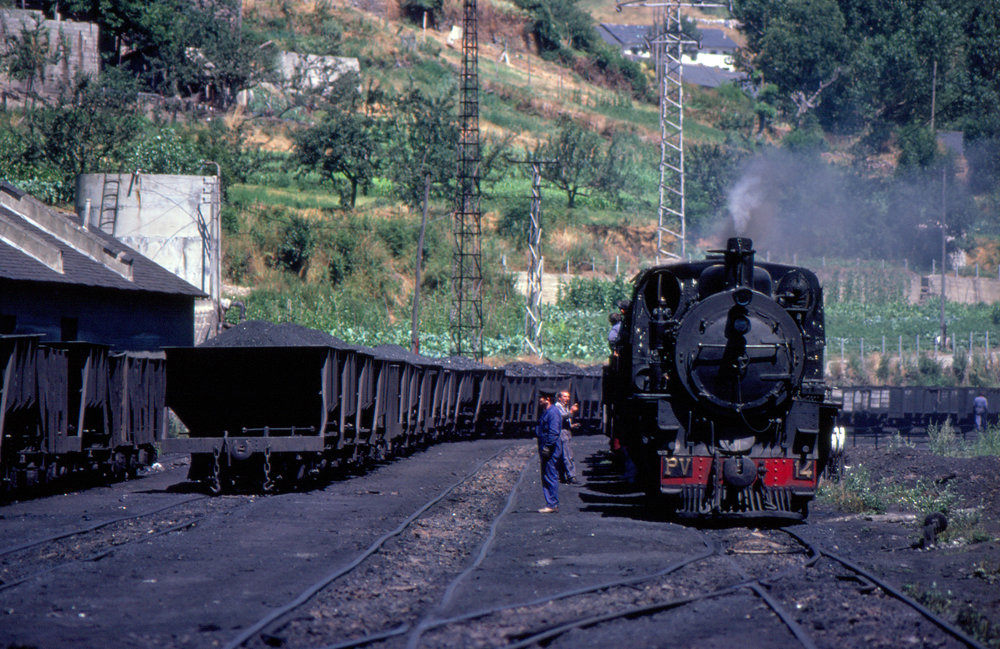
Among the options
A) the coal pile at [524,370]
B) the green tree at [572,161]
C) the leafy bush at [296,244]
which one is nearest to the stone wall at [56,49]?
the leafy bush at [296,244]

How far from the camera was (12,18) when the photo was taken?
187ft

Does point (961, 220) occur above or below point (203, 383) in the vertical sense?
above

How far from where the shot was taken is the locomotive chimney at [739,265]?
→ 1165 cm

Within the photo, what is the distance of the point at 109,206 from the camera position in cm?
3722

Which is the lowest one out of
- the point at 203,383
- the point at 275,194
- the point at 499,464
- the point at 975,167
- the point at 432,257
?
the point at 499,464

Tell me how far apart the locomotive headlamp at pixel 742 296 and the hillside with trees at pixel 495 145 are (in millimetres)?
23561

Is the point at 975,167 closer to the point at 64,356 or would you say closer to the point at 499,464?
the point at 499,464

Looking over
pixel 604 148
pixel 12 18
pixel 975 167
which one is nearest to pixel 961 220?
pixel 975 167

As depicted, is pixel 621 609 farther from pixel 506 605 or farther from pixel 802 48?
pixel 802 48

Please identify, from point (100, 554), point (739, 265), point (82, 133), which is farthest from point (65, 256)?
point (82, 133)

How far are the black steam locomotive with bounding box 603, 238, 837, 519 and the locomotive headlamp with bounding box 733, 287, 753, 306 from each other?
0.01 m

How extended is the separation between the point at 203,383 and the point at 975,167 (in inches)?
2890

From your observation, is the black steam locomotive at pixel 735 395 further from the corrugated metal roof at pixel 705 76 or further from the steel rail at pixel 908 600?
the corrugated metal roof at pixel 705 76

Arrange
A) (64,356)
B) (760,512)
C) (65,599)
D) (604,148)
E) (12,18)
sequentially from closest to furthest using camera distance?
1. (65,599)
2. (760,512)
3. (64,356)
4. (12,18)
5. (604,148)
